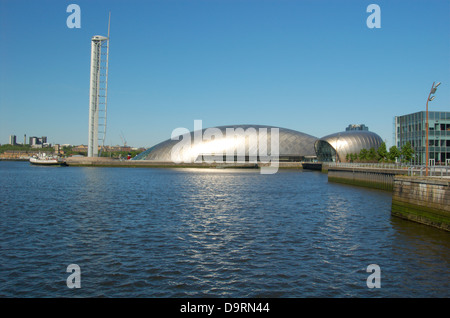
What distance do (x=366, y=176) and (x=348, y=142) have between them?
3127 inches

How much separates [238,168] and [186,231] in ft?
403

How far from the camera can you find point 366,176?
205 ft

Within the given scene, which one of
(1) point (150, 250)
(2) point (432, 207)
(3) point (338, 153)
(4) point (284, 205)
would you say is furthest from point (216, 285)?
(3) point (338, 153)

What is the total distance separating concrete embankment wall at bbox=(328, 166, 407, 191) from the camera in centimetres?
5262

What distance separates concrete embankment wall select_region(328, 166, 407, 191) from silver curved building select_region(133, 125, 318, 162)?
250 ft

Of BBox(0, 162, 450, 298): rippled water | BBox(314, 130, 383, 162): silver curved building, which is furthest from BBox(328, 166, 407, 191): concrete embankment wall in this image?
BBox(314, 130, 383, 162): silver curved building

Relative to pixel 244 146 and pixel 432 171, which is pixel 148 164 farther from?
pixel 432 171

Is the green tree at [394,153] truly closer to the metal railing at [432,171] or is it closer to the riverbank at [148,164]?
the metal railing at [432,171]

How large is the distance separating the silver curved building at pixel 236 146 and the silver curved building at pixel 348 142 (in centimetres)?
1668

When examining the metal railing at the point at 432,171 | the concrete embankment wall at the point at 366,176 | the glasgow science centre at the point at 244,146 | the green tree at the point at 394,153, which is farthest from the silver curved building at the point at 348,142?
the metal railing at the point at 432,171

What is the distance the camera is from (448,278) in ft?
49.0

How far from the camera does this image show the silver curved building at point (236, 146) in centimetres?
15750
